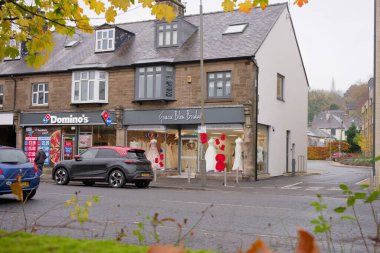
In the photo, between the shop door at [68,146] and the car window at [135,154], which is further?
the shop door at [68,146]

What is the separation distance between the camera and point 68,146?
1128 inches

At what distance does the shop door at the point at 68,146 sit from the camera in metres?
28.6

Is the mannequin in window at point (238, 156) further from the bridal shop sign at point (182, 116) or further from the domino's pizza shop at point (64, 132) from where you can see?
the domino's pizza shop at point (64, 132)

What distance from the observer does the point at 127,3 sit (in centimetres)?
591

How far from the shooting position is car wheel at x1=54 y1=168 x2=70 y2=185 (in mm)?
20344

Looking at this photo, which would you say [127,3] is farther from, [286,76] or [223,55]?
[286,76]

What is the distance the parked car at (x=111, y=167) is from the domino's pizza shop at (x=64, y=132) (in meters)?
7.10

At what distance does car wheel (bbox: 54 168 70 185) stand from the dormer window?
34.3ft

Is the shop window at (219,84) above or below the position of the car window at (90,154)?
above

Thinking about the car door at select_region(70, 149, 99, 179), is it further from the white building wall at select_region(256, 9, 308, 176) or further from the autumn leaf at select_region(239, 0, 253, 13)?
the autumn leaf at select_region(239, 0, 253, 13)

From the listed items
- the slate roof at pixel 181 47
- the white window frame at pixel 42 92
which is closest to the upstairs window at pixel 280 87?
the slate roof at pixel 181 47

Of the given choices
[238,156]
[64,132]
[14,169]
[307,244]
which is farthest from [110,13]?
[64,132]

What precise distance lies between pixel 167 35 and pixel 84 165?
1052 cm

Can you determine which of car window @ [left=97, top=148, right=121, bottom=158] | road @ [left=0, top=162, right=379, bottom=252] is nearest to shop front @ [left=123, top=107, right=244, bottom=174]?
car window @ [left=97, top=148, right=121, bottom=158]
